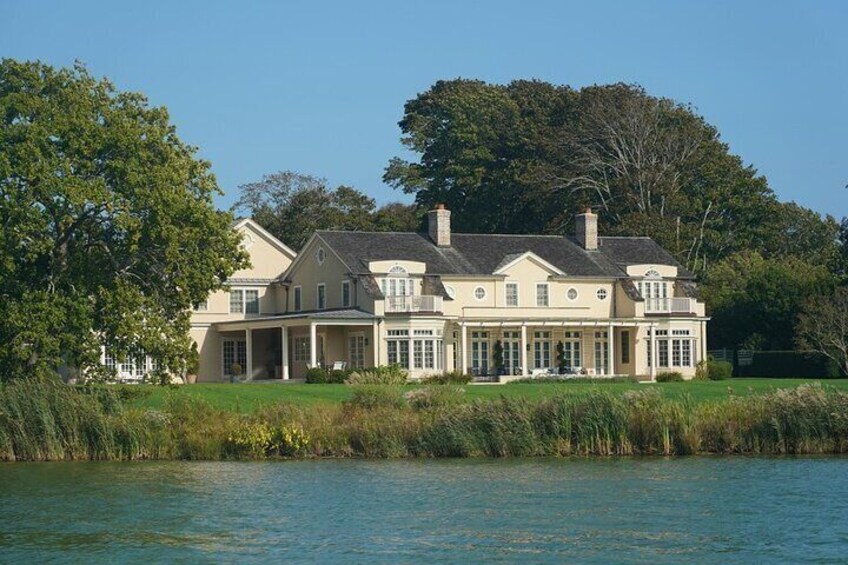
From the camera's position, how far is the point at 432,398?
→ 37.5 metres

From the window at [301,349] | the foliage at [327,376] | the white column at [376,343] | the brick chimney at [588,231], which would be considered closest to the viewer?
the foliage at [327,376]

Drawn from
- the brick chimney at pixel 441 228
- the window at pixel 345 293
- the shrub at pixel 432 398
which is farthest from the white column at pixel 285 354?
the shrub at pixel 432 398

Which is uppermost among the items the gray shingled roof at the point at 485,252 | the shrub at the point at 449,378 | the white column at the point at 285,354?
the gray shingled roof at the point at 485,252

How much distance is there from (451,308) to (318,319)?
668 centimetres

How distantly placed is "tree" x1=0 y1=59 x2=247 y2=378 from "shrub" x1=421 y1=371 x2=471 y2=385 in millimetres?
14762

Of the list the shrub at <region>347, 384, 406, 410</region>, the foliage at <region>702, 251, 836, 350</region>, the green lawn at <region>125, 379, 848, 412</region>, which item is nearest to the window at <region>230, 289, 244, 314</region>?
the green lawn at <region>125, 379, 848, 412</region>

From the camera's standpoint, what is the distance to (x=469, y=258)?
63.0 metres

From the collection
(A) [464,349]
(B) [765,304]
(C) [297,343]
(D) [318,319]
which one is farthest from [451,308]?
(B) [765,304]

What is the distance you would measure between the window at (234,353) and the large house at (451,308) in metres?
0.05

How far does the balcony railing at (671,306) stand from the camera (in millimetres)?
63750

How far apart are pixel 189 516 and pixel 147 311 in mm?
13987

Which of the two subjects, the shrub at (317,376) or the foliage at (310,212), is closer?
the shrub at (317,376)

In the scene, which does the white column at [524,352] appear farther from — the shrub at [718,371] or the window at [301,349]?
the window at [301,349]

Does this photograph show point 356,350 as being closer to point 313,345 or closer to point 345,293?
point 345,293
